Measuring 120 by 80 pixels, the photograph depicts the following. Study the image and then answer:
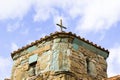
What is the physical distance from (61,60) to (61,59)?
0.04 m

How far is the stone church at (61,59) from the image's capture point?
10.9m

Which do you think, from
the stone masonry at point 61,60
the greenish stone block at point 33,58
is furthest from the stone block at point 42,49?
the greenish stone block at point 33,58

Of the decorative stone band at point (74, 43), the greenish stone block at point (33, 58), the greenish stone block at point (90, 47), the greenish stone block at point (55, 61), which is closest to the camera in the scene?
the greenish stone block at point (55, 61)

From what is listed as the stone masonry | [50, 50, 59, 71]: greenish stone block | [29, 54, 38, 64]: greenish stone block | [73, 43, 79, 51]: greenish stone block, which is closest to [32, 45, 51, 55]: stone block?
the stone masonry

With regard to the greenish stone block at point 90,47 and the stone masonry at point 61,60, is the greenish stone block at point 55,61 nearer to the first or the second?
the stone masonry at point 61,60

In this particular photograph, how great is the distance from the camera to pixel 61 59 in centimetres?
1095

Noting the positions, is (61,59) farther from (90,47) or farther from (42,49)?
(90,47)

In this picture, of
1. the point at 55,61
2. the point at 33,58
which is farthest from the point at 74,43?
the point at 33,58

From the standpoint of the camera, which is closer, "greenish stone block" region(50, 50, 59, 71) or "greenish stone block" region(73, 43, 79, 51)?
"greenish stone block" region(50, 50, 59, 71)

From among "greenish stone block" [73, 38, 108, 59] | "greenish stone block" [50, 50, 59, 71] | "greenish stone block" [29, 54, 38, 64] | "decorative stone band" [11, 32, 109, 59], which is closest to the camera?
"greenish stone block" [50, 50, 59, 71]

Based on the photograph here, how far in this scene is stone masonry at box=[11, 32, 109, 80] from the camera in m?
→ 10.9

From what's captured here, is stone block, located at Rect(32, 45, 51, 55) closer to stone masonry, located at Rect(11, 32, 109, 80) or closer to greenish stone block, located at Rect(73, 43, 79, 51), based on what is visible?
stone masonry, located at Rect(11, 32, 109, 80)

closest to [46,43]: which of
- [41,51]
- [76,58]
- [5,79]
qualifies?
[41,51]

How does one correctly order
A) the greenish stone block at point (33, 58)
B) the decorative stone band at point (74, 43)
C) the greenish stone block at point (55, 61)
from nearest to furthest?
the greenish stone block at point (55, 61) < the decorative stone band at point (74, 43) < the greenish stone block at point (33, 58)
